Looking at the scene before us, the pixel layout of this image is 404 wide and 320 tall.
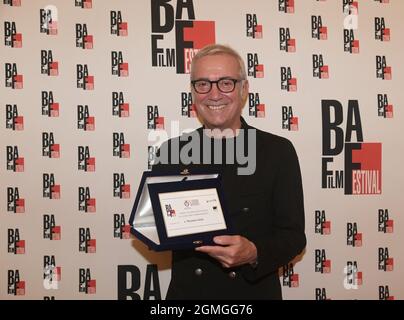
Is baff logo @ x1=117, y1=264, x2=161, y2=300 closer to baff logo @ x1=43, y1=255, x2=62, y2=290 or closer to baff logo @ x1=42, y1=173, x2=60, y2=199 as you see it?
baff logo @ x1=43, y1=255, x2=62, y2=290

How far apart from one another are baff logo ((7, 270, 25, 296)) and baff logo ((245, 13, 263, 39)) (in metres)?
1.60

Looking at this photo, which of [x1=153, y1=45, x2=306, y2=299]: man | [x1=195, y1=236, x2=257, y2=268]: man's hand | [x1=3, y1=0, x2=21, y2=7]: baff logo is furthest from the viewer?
[x1=3, y1=0, x2=21, y2=7]: baff logo

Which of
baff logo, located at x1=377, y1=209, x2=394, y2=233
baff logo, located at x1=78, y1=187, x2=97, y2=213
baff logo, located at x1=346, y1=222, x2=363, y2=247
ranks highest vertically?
baff logo, located at x1=78, y1=187, x2=97, y2=213

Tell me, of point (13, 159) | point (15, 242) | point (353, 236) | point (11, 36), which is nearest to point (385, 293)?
point (353, 236)

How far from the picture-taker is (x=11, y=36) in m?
1.84

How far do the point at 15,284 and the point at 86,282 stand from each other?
1.10 feet

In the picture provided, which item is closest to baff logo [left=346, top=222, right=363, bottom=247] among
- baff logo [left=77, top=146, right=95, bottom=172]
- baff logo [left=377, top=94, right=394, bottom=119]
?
baff logo [left=377, top=94, right=394, bottom=119]

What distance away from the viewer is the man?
1.34 m

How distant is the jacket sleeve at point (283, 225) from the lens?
4.24 feet

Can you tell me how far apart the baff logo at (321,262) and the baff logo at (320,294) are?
0.31ft

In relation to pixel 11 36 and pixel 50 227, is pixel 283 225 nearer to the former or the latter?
pixel 50 227

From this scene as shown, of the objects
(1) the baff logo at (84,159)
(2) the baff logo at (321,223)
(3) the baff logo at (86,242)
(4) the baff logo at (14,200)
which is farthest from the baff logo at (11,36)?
(2) the baff logo at (321,223)

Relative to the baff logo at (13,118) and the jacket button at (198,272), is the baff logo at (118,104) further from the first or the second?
the jacket button at (198,272)

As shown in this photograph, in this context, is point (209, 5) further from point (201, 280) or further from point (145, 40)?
point (201, 280)
